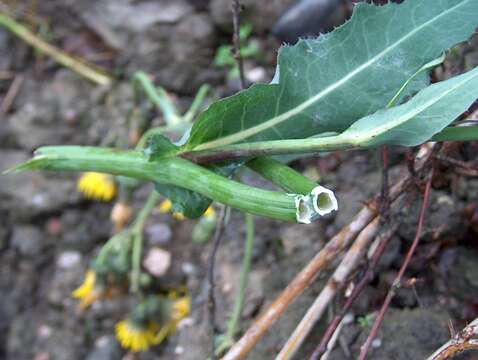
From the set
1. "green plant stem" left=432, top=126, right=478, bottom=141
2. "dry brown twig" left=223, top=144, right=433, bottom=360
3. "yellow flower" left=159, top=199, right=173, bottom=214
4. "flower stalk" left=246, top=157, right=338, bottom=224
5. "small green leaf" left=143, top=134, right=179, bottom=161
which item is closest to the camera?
"flower stalk" left=246, top=157, right=338, bottom=224

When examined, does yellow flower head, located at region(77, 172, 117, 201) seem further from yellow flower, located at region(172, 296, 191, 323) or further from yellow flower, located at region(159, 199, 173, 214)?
yellow flower, located at region(172, 296, 191, 323)

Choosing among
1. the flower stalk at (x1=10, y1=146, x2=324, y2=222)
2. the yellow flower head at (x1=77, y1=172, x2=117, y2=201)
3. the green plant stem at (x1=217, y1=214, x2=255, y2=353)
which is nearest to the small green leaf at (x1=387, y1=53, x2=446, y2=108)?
the flower stalk at (x1=10, y1=146, x2=324, y2=222)

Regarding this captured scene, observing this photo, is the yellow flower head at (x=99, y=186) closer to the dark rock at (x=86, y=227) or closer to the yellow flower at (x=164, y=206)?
the dark rock at (x=86, y=227)

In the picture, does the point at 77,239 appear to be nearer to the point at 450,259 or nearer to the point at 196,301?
the point at 196,301

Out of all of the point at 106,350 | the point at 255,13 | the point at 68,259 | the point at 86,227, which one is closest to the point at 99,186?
the point at 86,227

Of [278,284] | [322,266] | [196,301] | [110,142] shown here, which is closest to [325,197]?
[322,266]

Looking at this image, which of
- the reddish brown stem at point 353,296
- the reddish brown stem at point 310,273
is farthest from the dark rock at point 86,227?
the reddish brown stem at point 353,296

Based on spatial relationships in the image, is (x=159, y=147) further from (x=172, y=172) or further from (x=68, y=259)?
(x=68, y=259)
